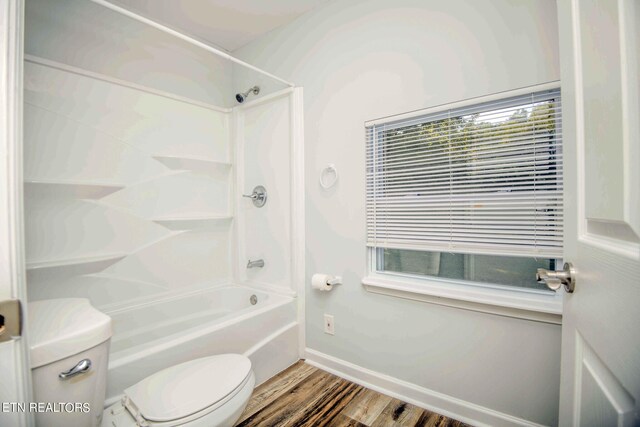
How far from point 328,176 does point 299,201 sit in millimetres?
308

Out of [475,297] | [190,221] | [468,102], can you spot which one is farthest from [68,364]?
[468,102]

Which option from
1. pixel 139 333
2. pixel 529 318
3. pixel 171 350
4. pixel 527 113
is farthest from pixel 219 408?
pixel 527 113

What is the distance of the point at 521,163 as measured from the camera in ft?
4.39

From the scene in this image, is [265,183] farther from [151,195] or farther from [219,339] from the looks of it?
[219,339]

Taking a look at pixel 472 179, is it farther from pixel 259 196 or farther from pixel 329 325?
pixel 259 196

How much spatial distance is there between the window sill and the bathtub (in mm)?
719

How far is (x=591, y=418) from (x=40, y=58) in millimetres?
2778

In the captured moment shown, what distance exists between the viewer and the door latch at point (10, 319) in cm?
57

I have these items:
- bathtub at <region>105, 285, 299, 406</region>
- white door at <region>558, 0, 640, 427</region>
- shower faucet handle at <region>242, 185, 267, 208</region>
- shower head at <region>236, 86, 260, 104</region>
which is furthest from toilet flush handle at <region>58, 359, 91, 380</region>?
shower head at <region>236, 86, 260, 104</region>

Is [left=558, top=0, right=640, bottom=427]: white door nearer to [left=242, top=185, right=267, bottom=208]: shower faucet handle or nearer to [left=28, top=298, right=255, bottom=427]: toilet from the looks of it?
[left=28, top=298, right=255, bottom=427]: toilet

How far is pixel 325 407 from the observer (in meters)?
1.62

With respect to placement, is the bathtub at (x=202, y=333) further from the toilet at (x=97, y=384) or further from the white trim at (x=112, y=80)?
the white trim at (x=112, y=80)

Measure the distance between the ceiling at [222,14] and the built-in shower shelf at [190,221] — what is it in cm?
151

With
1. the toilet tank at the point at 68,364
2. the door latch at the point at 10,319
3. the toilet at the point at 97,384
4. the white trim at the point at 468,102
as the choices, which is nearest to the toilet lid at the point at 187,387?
the toilet at the point at 97,384
